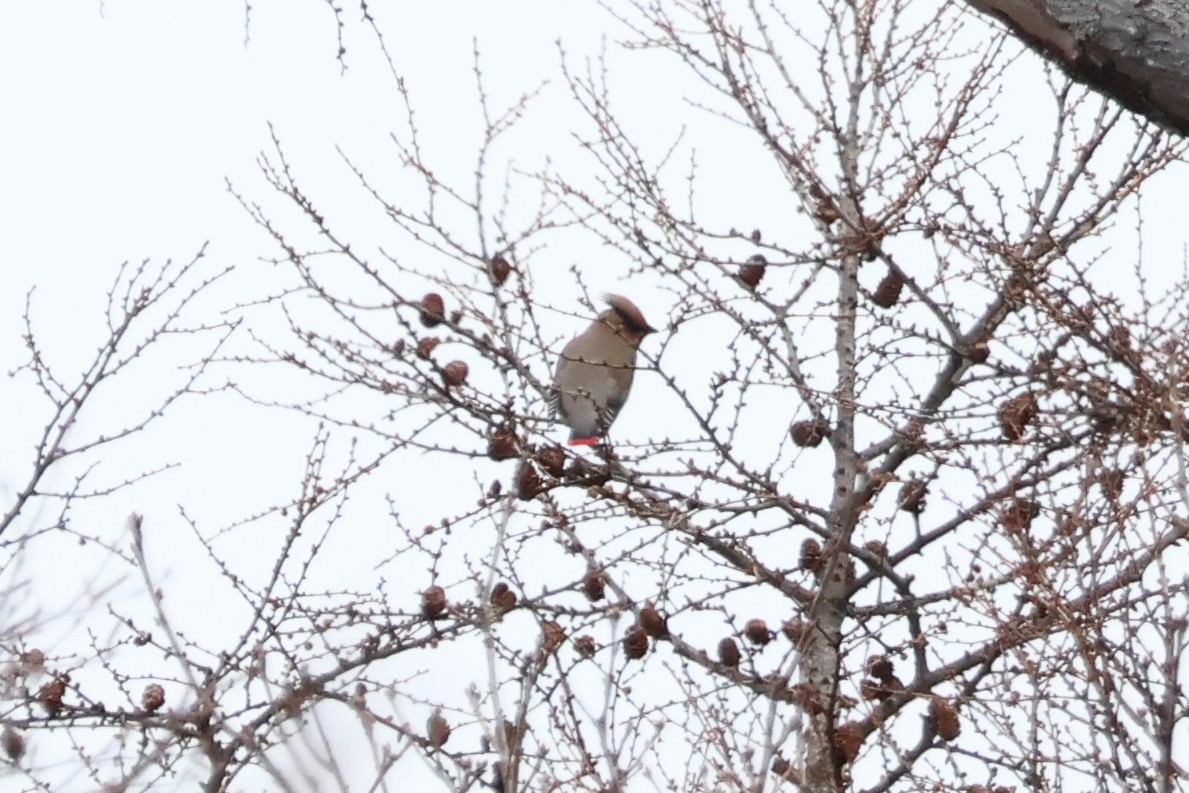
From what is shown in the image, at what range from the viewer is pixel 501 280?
253 inches

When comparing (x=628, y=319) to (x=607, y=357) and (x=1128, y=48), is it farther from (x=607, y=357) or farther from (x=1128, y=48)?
(x=1128, y=48)

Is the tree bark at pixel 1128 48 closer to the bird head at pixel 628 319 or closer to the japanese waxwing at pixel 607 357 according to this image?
the japanese waxwing at pixel 607 357

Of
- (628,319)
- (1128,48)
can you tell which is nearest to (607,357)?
(628,319)

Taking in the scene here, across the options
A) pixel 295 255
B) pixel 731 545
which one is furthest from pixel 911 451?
pixel 295 255

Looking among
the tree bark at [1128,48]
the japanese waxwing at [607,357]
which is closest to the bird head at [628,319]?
the japanese waxwing at [607,357]

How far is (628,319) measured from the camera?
26.2 feet

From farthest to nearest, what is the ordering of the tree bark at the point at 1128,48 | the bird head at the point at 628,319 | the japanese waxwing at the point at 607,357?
the bird head at the point at 628,319 < the japanese waxwing at the point at 607,357 < the tree bark at the point at 1128,48

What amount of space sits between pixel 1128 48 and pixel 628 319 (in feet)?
19.1

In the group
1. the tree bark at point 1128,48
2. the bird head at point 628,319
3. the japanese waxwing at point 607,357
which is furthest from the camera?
the bird head at point 628,319

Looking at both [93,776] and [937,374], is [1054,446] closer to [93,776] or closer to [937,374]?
[937,374]

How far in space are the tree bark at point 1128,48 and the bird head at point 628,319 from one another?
18.5ft

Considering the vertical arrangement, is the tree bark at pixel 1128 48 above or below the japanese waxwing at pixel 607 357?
below

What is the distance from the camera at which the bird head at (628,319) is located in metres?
7.98

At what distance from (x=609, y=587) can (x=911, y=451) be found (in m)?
1.34
